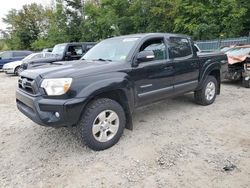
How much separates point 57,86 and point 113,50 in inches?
64.3

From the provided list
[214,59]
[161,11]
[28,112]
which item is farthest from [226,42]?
[28,112]

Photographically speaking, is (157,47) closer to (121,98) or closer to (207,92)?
(121,98)

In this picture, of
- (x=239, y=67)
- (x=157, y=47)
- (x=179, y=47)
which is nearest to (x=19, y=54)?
(x=239, y=67)

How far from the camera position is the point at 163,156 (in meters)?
3.78

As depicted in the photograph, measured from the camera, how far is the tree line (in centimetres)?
1869

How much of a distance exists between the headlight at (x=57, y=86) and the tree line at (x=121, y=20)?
17.2 m

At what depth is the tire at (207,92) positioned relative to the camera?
6.19 meters

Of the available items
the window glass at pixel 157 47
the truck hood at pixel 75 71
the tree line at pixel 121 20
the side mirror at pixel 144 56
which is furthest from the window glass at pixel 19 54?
the side mirror at pixel 144 56

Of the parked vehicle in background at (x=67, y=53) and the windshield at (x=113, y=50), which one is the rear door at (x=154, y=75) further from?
the parked vehicle in background at (x=67, y=53)

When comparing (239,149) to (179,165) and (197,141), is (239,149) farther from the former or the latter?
(179,165)

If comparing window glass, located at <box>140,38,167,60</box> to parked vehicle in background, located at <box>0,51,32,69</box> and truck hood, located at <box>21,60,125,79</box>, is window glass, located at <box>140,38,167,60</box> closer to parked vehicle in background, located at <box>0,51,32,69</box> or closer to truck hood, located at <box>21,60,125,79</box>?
truck hood, located at <box>21,60,125,79</box>

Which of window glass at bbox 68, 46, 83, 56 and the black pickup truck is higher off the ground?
window glass at bbox 68, 46, 83, 56

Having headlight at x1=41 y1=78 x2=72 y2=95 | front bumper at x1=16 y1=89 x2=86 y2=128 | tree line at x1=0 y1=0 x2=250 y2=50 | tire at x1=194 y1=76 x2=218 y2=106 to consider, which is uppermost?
tree line at x1=0 y1=0 x2=250 y2=50

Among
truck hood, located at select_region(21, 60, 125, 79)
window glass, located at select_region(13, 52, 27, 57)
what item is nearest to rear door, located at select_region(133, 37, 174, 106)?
truck hood, located at select_region(21, 60, 125, 79)
